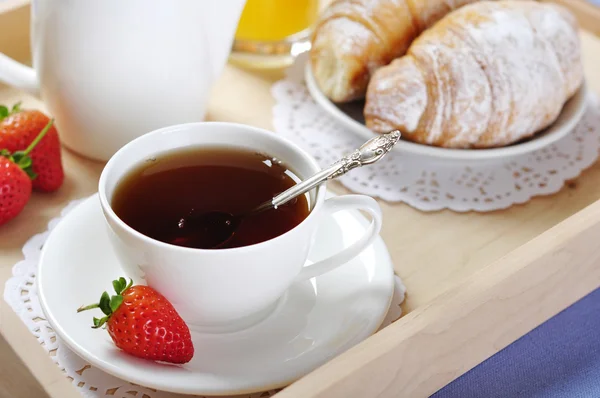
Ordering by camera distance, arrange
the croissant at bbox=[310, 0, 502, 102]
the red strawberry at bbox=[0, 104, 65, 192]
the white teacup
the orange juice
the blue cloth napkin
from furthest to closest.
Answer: the orange juice, the croissant at bbox=[310, 0, 502, 102], the red strawberry at bbox=[0, 104, 65, 192], the blue cloth napkin, the white teacup

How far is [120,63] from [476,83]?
16.1 inches

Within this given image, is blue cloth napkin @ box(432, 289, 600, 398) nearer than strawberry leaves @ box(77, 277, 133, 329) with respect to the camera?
No

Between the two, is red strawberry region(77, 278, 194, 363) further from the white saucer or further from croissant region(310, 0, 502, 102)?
croissant region(310, 0, 502, 102)

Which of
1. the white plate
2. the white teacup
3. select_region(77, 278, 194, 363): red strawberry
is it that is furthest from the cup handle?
the white plate

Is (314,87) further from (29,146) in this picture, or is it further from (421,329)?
(421,329)

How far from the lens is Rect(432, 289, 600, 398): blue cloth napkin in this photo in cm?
73

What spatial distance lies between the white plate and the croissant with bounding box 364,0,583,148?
18 mm

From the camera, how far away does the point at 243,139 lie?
2.39 ft

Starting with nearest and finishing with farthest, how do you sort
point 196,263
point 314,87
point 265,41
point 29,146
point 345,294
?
point 196,263 → point 345,294 → point 29,146 → point 314,87 → point 265,41

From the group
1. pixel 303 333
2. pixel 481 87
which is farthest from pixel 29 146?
pixel 481 87

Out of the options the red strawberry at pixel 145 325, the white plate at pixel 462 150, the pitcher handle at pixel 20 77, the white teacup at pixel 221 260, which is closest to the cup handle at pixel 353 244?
the white teacup at pixel 221 260

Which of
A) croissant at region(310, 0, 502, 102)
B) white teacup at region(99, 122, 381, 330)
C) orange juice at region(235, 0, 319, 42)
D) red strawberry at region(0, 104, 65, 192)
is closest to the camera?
white teacup at region(99, 122, 381, 330)

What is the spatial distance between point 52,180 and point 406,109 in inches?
16.3

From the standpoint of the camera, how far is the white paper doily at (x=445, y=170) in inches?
35.8
